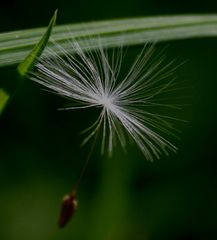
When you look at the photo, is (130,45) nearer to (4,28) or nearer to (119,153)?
(119,153)

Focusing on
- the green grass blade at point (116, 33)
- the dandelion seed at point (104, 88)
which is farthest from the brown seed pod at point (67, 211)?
the green grass blade at point (116, 33)

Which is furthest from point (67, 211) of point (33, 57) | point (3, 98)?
point (33, 57)

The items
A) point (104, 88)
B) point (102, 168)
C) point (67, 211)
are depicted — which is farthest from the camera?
point (102, 168)

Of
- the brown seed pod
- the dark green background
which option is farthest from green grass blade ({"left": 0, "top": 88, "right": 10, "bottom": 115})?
the dark green background

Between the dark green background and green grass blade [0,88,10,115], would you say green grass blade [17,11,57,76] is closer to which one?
green grass blade [0,88,10,115]

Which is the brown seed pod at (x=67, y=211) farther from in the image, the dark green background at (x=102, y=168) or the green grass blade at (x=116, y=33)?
the dark green background at (x=102, y=168)

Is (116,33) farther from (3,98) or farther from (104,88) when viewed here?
(3,98)
